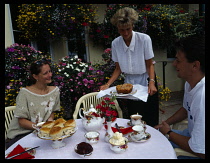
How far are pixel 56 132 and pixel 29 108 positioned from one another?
90 centimetres

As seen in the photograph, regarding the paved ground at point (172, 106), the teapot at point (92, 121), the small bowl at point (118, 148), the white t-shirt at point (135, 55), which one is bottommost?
the paved ground at point (172, 106)

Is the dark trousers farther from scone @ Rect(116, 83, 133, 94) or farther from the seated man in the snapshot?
the seated man

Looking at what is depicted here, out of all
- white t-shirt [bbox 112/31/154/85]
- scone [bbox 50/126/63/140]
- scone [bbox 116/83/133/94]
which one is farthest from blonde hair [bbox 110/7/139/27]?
scone [bbox 50/126/63/140]

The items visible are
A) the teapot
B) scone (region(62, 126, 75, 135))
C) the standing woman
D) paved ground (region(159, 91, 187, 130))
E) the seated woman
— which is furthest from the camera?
paved ground (region(159, 91, 187, 130))

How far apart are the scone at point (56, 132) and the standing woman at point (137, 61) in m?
1.07

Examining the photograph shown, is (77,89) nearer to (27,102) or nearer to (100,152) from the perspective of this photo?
(27,102)

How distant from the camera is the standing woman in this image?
2.20 m

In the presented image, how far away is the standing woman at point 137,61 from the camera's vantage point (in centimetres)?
220

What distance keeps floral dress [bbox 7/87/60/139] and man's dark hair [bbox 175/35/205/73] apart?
1.59m

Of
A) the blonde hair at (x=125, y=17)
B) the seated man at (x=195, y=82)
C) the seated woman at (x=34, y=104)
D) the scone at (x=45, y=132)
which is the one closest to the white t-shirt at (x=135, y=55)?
the blonde hair at (x=125, y=17)

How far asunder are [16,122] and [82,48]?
3.92 metres

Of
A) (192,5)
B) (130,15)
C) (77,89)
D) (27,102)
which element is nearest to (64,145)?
(27,102)

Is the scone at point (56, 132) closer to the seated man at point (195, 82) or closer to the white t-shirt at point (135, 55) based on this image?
the seated man at point (195, 82)

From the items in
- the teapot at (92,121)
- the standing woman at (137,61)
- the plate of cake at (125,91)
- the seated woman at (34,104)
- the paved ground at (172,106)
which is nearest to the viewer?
the teapot at (92,121)
